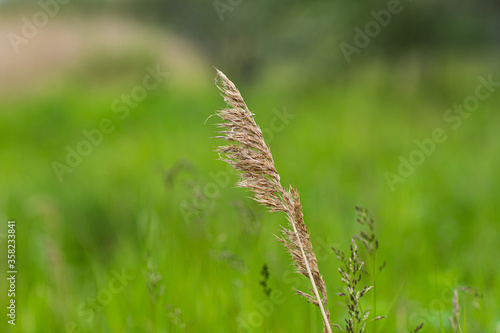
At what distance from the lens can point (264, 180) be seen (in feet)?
3.90

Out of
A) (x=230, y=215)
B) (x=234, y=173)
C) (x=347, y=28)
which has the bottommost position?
(x=230, y=215)

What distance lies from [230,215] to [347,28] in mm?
6894

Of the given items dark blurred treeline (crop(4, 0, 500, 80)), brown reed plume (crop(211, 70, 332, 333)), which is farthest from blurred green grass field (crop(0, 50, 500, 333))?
dark blurred treeline (crop(4, 0, 500, 80))

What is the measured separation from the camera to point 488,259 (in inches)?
98.3

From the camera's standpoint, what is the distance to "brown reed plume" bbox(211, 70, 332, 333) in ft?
3.82

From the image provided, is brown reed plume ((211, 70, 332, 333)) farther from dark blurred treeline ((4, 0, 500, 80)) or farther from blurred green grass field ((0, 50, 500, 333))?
dark blurred treeline ((4, 0, 500, 80))

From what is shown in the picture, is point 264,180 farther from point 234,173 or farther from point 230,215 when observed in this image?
point 230,215

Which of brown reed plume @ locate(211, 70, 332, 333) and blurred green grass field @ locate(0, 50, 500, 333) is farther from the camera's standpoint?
blurred green grass field @ locate(0, 50, 500, 333)

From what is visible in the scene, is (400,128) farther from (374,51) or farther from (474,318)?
(474,318)

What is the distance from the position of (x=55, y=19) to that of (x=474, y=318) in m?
13.1

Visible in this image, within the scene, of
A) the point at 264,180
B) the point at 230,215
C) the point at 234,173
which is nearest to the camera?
the point at 264,180

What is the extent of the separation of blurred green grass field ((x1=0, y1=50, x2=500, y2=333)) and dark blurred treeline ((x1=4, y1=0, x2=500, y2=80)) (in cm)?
100

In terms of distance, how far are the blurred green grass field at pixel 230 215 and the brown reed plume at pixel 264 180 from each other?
525mm

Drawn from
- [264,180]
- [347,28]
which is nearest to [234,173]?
[264,180]
